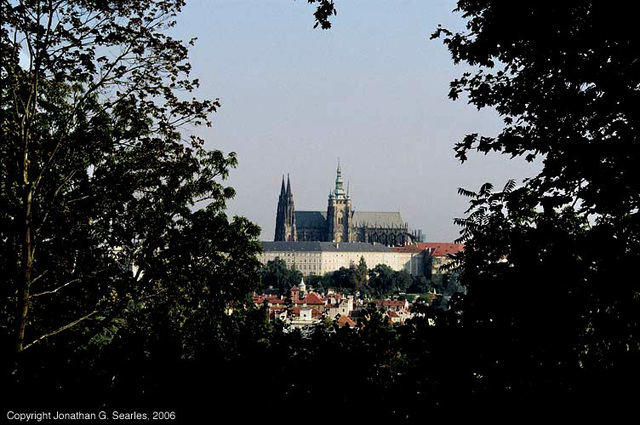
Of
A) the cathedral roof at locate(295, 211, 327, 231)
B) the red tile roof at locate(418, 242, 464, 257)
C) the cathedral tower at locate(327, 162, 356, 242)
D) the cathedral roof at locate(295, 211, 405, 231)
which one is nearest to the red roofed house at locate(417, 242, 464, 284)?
the red tile roof at locate(418, 242, 464, 257)

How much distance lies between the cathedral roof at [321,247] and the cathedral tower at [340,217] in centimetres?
856

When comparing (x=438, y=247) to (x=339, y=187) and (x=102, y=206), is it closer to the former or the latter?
(x=339, y=187)

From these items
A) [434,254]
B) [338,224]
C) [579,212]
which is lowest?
[579,212]

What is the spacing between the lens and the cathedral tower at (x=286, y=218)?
163 meters

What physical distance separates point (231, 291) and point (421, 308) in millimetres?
4388

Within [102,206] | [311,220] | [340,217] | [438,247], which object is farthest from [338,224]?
[102,206]

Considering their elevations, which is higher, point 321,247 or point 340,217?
point 340,217

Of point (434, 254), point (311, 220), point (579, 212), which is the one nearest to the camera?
point (579, 212)

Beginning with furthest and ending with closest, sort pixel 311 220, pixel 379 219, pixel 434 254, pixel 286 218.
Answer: pixel 379 219
pixel 311 220
pixel 286 218
pixel 434 254

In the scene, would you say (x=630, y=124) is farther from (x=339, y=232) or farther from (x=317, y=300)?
(x=339, y=232)

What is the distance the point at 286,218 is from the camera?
164 m

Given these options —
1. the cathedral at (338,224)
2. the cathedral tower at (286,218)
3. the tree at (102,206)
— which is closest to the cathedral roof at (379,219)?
the cathedral at (338,224)

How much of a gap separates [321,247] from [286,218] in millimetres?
14252

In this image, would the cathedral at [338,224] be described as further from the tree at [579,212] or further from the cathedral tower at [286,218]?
the tree at [579,212]
